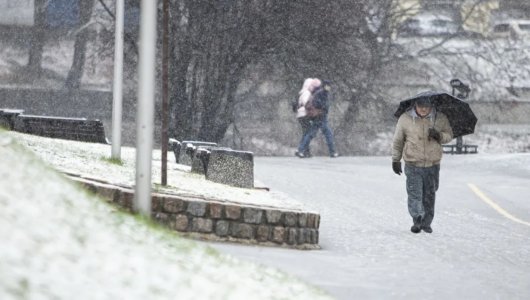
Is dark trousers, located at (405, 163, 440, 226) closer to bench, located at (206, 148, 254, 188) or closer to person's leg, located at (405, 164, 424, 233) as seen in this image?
person's leg, located at (405, 164, 424, 233)

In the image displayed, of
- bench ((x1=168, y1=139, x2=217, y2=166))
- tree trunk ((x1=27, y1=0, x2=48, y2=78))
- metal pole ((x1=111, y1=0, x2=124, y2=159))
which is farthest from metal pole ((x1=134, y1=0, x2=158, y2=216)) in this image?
tree trunk ((x1=27, y1=0, x2=48, y2=78))

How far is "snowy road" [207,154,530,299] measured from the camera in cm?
1185

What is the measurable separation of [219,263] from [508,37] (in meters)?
43.0

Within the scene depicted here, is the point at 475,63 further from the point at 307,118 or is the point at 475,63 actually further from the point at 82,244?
the point at 82,244

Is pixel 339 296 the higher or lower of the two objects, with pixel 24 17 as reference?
lower

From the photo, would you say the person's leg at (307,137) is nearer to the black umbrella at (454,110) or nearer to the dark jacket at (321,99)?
the dark jacket at (321,99)

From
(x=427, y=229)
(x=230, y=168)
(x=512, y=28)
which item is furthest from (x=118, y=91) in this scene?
(x=512, y=28)

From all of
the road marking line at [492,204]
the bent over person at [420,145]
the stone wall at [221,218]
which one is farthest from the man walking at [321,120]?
the stone wall at [221,218]

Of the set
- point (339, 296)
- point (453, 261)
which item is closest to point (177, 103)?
point (453, 261)

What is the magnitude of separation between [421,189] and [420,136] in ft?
1.83

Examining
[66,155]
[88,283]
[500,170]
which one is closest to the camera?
[88,283]

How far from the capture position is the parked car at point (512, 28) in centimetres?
5291

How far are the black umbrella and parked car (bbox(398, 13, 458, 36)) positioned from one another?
95.6 feet

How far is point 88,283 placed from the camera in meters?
7.86
